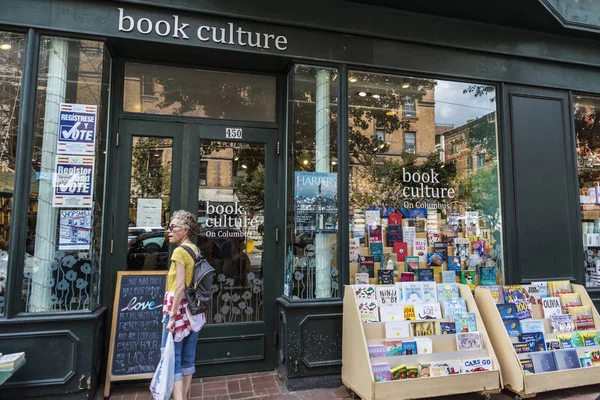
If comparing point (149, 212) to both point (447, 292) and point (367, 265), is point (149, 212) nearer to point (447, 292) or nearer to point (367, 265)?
point (367, 265)

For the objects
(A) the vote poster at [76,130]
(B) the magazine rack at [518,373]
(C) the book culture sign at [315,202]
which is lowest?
(B) the magazine rack at [518,373]

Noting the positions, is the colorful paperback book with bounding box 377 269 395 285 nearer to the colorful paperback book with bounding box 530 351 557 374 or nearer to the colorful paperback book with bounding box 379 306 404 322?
the colorful paperback book with bounding box 379 306 404 322

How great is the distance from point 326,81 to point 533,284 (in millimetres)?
3211

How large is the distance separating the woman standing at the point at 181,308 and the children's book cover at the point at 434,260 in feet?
9.22

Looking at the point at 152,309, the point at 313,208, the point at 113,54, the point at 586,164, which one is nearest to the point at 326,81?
the point at 313,208

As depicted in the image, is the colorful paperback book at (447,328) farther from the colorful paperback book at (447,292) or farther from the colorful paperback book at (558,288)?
the colorful paperback book at (558,288)

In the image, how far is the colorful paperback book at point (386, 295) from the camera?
3744 millimetres

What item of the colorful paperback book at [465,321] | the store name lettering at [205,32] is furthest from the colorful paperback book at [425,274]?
the store name lettering at [205,32]

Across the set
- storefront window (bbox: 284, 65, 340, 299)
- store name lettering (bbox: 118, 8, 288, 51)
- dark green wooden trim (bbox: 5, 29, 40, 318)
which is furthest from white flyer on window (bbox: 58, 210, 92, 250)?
storefront window (bbox: 284, 65, 340, 299)

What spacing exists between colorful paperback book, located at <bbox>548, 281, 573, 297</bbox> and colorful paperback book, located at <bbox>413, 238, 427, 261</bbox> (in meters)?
1.38

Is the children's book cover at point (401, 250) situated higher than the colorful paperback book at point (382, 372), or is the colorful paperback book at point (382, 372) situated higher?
the children's book cover at point (401, 250)

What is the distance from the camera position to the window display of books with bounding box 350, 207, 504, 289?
4.46 metres

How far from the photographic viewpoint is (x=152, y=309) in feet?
12.3

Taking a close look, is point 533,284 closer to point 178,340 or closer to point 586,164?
point 586,164
